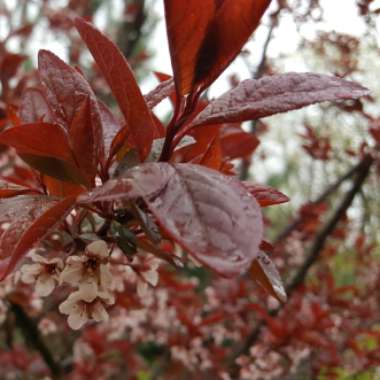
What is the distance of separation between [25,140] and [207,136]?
282 millimetres

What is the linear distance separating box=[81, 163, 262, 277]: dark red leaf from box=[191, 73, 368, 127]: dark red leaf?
0.25ft

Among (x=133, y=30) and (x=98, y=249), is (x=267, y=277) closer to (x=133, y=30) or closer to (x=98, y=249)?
(x=98, y=249)

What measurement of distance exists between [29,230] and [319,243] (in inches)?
77.4

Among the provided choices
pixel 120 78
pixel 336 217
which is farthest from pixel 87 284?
pixel 336 217

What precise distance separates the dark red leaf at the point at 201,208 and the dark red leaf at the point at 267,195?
0.15 m

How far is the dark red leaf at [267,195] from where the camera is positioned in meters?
0.70

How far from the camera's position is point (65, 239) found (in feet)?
2.52

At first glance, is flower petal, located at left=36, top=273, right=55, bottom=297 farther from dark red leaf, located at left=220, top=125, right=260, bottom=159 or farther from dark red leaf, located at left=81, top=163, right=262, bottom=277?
dark red leaf, located at left=220, top=125, right=260, bottom=159

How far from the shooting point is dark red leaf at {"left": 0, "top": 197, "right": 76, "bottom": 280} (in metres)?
0.55

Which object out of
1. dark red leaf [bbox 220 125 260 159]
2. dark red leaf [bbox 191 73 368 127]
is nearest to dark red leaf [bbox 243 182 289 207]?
dark red leaf [bbox 191 73 368 127]

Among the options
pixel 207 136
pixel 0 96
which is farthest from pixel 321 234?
pixel 207 136

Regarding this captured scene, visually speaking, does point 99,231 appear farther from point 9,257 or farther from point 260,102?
point 260,102

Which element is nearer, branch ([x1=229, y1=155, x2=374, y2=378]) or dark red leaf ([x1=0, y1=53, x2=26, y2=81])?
dark red leaf ([x1=0, y1=53, x2=26, y2=81])

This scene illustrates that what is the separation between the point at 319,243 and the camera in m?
2.38
